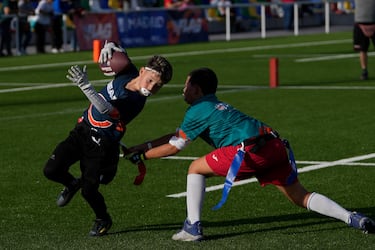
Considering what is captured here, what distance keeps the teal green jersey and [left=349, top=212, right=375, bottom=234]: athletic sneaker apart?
1001mm

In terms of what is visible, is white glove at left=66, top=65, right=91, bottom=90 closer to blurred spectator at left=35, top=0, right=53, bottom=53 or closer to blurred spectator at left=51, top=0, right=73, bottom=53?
blurred spectator at left=35, top=0, right=53, bottom=53

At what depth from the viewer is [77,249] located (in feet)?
31.0

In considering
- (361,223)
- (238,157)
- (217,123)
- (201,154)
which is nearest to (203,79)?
(217,123)

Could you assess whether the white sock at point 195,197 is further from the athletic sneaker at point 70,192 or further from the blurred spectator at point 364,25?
the blurred spectator at point 364,25

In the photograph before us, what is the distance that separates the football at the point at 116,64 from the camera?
33.8ft

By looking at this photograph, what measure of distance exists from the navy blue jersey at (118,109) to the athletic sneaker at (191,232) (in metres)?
1.00

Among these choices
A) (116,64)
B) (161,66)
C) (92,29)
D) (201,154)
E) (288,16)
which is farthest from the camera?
(288,16)

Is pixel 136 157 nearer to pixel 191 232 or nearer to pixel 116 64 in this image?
pixel 191 232

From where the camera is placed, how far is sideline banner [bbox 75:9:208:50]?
38584mm

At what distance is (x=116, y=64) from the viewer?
1033cm

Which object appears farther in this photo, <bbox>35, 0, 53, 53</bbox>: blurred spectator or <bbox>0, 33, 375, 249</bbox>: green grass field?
<bbox>35, 0, 53, 53</bbox>: blurred spectator

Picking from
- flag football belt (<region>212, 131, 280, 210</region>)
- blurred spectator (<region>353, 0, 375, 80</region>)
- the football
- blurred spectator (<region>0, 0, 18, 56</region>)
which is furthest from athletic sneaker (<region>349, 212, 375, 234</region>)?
blurred spectator (<region>0, 0, 18, 56</region>)

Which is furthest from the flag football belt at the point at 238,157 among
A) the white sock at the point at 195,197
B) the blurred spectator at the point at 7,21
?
the blurred spectator at the point at 7,21

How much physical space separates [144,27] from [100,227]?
99.5ft
